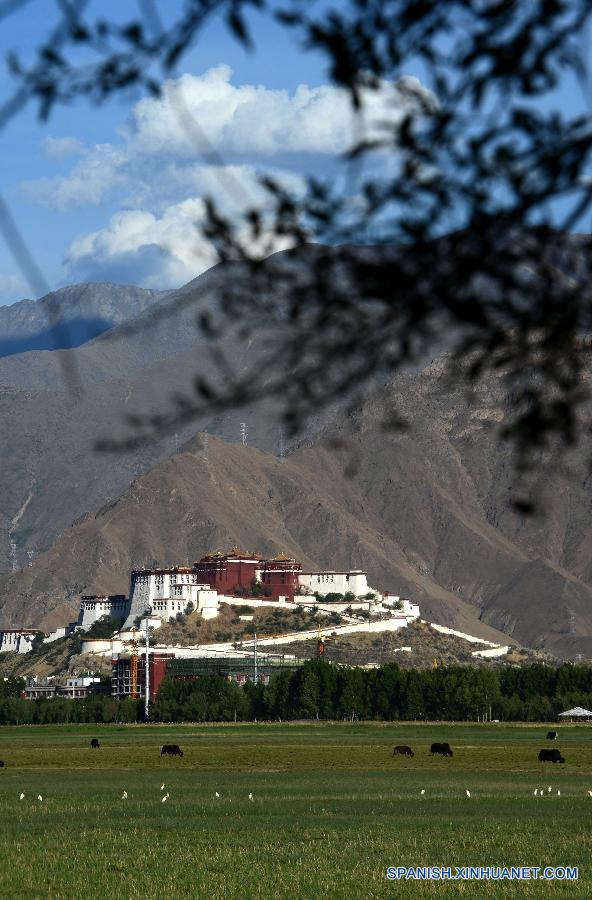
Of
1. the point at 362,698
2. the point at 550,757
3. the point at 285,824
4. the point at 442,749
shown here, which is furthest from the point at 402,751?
the point at 362,698

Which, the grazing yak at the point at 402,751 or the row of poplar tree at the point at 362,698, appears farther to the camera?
the row of poplar tree at the point at 362,698

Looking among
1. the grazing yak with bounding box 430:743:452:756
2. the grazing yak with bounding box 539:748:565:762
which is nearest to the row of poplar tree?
the grazing yak with bounding box 430:743:452:756

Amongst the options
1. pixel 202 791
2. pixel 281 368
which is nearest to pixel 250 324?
pixel 281 368

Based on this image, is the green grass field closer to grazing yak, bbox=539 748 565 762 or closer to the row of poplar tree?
grazing yak, bbox=539 748 565 762

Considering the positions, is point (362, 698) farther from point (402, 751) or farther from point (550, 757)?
point (550, 757)

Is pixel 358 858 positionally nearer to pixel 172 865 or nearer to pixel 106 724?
pixel 172 865

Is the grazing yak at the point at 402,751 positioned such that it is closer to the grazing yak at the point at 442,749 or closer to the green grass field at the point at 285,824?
the green grass field at the point at 285,824

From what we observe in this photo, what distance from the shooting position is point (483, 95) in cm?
830

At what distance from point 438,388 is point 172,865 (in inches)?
987

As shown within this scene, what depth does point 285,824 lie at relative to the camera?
1574 inches

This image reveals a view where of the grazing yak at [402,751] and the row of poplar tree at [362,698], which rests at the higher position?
the row of poplar tree at [362,698]

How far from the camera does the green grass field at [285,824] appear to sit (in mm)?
28906

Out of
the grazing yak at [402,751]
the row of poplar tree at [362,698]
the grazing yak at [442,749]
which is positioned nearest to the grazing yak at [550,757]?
the grazing yak at [442,749]

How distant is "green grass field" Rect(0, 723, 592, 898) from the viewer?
28.9m
